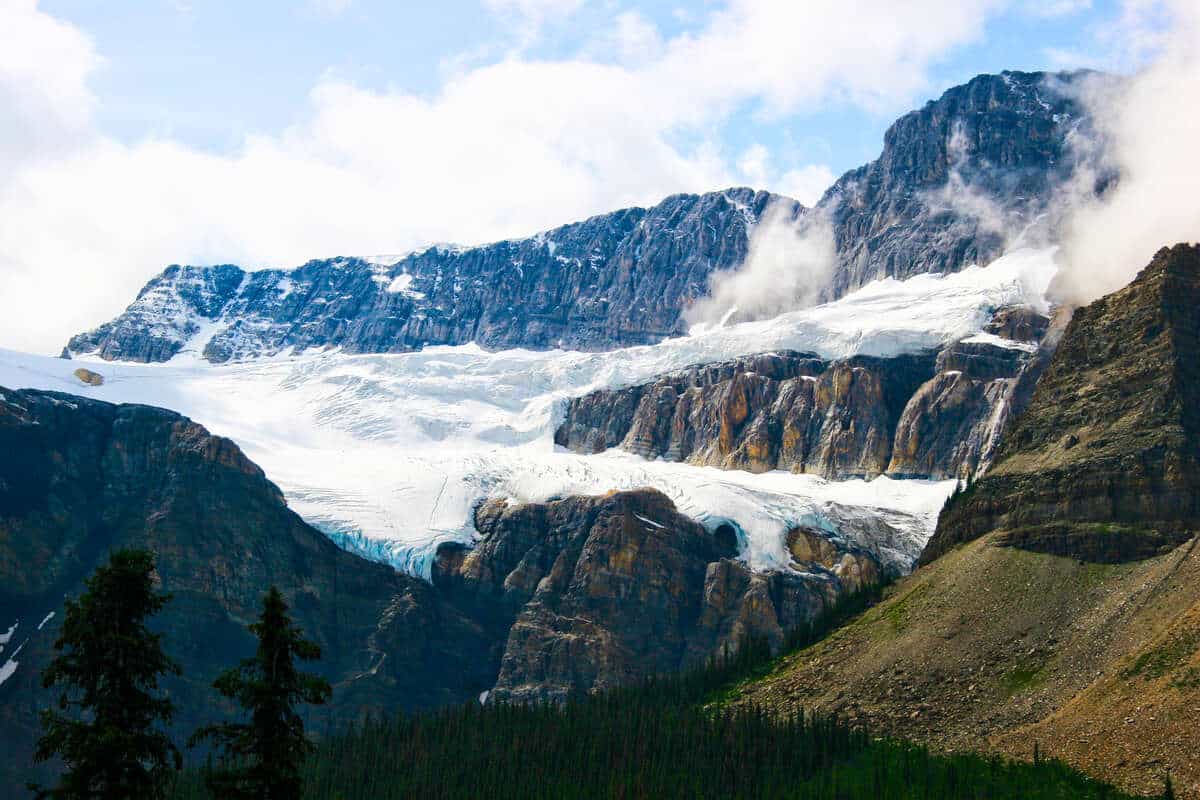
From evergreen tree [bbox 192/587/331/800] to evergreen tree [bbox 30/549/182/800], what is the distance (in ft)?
5.44

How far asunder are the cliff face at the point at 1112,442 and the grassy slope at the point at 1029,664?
385 cm

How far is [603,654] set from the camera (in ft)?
591

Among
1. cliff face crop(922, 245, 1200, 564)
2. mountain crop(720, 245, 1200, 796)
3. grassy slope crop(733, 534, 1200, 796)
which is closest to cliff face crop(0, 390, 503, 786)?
grassy slope crop(733, 534, 1200, 796)

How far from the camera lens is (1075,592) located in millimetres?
117500

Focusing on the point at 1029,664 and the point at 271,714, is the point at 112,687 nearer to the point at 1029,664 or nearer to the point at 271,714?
the point at 271,714

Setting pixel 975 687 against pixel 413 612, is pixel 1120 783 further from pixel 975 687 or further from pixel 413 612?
pixel 413 612

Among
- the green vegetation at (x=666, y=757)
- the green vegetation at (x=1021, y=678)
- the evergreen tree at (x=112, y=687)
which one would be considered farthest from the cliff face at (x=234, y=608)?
the evergreen tree at (x=112, y=687)

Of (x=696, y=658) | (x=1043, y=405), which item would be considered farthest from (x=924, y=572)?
(x=696, y=658)

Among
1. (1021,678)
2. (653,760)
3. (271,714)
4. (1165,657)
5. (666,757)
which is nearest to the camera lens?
(271,714)

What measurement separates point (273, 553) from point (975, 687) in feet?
381

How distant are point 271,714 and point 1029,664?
86253 mm

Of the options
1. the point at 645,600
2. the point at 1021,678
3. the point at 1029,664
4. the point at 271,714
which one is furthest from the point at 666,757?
the point at 645,600

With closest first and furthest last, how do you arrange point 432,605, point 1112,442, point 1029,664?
point 1029,664 < point 1112,442 < point 432,605

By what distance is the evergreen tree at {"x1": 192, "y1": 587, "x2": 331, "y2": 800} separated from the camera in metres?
37.0
